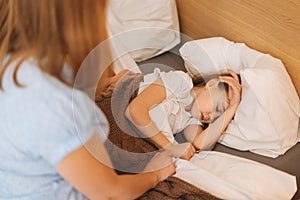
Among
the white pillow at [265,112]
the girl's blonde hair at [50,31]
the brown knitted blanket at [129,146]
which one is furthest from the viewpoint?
the white pillow at [265,112]

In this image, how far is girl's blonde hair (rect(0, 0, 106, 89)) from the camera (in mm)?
658

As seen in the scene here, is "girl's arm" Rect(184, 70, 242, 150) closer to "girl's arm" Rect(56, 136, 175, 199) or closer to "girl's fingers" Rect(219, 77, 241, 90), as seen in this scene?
"girl's fingers" Rect(219, 77, 241, 90)

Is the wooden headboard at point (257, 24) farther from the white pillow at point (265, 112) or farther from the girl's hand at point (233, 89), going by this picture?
the girl's hand at point (233, 89)

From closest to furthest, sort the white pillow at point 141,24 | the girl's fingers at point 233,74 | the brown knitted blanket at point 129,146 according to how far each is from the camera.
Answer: the brown knitted blanket at point 129,146
the girl's fingers at point 233,74
the white pillow at point 141,24

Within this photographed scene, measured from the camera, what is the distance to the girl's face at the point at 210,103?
127 centimetres

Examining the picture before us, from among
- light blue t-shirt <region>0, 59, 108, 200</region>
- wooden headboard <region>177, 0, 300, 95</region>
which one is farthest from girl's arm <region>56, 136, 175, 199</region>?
wooden headboard <region>177, 0, 300, 95</region>

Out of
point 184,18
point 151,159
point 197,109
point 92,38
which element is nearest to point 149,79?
point 197,109

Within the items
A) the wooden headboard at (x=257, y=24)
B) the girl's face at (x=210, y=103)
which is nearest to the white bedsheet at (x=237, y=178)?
the girl's face at (x=210, y=103)

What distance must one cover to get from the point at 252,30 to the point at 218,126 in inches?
12.9

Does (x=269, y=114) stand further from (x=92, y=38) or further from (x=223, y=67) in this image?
(x=92, y=38)

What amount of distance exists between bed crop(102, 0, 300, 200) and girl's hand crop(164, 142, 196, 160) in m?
0.07

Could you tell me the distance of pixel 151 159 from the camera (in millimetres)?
1142

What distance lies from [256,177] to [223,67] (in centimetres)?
40

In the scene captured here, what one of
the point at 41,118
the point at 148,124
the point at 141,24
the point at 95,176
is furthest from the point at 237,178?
the point at 141,24
